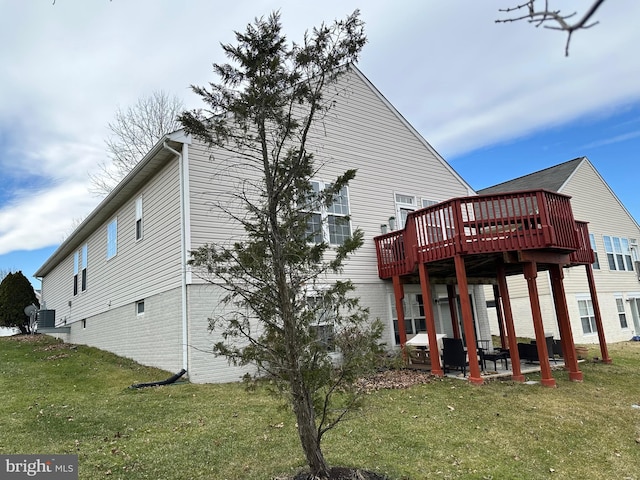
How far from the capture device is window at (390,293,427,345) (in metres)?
12.3

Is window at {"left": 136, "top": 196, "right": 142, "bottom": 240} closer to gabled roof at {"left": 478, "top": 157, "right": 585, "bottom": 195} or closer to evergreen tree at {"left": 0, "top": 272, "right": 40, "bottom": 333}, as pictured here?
gabled roof at {"left": 478, "top": 157, "right": 585, "bottom": 195}

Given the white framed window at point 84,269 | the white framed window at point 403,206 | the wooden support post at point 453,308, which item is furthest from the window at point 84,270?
the wooden support post at point 453,308

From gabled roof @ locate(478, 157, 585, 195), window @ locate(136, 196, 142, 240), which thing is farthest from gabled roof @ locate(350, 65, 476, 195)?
window @ locate(136, 196, 142, 240)

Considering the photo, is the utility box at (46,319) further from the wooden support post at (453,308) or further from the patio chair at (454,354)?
the patio chair at (454,354)

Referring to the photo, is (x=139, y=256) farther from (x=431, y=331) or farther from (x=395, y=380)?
(x=431, y=331)

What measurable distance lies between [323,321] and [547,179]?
64.9ft

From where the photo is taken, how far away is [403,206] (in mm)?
13359

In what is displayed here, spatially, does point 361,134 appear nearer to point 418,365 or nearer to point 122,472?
point 418,365

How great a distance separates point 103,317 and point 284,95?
40.8ft

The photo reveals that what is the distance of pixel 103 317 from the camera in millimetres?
13961

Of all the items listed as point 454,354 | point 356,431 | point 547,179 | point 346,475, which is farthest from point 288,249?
point 547,179

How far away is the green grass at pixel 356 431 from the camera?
14.9 feet

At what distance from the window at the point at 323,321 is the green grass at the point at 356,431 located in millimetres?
1015

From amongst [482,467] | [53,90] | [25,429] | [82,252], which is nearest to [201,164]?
[53,90]
